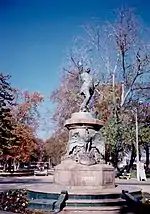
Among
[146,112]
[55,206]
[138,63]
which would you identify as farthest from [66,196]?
[146,112]

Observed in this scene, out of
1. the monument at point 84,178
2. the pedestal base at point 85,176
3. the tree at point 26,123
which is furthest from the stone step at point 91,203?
the tree at point 26,123

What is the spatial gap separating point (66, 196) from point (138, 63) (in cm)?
2445

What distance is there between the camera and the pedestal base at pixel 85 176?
47.4 feet

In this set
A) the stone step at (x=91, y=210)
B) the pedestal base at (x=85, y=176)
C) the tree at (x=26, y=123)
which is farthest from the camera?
the tree at (x=26, y=123)

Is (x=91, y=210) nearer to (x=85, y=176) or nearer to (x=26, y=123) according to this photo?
(x=85, y=176)

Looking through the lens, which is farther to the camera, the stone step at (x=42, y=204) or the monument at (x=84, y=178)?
the monument at (x=84, y=178)

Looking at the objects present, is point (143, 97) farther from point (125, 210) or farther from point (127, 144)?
point (125, 210)

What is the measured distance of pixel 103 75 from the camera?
3641 centimetres

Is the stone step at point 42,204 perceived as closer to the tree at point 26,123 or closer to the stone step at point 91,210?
the stone step at point 91,210

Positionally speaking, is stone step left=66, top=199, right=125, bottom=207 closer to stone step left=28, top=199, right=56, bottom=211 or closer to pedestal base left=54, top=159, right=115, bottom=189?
stone step left=28, top=199, right=56, bottom=211

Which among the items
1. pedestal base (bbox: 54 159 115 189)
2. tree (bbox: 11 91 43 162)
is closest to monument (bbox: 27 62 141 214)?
pedestal base (bbox: 54 159 115 189)

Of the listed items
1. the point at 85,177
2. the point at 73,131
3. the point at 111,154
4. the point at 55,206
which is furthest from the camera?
the point at 111,154

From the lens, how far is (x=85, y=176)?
571 inches

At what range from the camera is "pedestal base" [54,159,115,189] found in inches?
569
